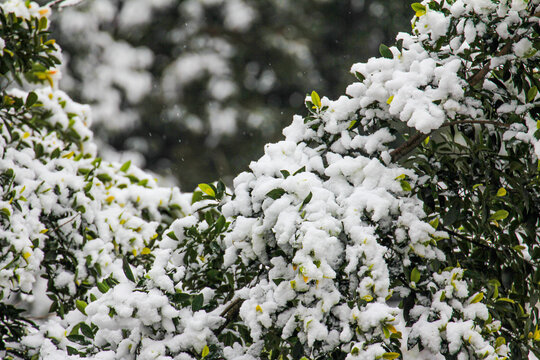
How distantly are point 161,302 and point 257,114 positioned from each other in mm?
9754

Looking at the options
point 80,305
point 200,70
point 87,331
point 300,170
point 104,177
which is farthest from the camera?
point 200,70

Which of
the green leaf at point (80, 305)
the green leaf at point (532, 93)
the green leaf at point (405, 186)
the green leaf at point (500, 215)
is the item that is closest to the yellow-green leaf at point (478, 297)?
the green leaf at point (500, 215)

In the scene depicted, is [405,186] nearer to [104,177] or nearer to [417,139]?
[417,139]

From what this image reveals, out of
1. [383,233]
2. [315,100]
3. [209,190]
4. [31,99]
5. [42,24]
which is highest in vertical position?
[42,24]

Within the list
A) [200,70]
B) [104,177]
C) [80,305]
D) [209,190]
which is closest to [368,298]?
[209,190]

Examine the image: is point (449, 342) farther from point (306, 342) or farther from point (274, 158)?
point (274, 158)

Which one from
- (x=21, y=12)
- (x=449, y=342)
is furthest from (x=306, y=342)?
(x=21, y=12)

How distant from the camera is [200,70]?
468 inches

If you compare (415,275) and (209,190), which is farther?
(209,190)

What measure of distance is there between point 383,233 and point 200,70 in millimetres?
10578

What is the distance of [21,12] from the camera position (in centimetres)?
280

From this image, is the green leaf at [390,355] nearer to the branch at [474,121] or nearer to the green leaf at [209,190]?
the branch at [474,121]

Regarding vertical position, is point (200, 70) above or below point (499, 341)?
above

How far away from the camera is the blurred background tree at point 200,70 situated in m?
11.4
